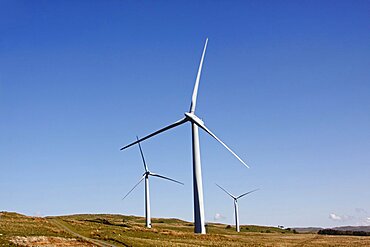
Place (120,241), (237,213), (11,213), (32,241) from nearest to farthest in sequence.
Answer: (32,241) → (120,241) → (11,213) → (237,213)

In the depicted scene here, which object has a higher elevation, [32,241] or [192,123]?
[192,123]

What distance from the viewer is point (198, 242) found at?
76438 mm

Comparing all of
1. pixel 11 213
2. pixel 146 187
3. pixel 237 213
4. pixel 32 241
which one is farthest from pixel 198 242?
pixel 237 213

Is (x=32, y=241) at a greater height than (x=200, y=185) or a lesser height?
lesser

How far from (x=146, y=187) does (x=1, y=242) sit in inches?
2696

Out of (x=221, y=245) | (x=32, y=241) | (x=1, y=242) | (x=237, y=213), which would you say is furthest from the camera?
(x=237, y=213)

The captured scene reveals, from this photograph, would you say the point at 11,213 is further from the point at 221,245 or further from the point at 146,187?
the point at 221,245

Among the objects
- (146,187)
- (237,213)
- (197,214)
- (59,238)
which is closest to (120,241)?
(59,238)

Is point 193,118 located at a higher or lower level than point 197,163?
higher

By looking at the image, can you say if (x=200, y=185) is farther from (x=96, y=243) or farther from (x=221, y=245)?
(x=96, y=243)

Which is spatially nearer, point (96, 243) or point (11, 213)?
point (96, 243)

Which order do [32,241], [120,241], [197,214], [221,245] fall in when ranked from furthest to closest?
1. [197,214]
2. [221,245]
3. [120,241]
4. [32,241]

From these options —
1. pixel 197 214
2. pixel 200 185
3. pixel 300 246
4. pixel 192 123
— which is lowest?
pixel 300 246

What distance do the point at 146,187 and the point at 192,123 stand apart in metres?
40.5
